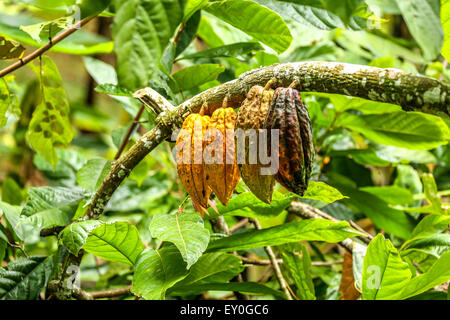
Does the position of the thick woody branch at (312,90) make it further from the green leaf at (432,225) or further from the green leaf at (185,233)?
the green leaf at (432,225)

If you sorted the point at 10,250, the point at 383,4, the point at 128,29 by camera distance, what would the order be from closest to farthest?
the point at 128,29 < the point at 10,250 < the point at 383,4

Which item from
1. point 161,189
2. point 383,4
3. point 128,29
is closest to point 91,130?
point 161,189

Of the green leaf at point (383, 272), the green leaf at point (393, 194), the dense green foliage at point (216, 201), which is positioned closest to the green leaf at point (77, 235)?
the dense green foliage at point (216, 201)

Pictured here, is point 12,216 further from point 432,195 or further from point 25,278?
point 432,195

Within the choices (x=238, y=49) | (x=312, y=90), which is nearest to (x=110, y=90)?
(x=238, y=49)

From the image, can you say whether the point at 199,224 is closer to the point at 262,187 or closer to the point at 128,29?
the point at 262,187

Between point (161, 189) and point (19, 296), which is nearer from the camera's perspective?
point (19, 296)

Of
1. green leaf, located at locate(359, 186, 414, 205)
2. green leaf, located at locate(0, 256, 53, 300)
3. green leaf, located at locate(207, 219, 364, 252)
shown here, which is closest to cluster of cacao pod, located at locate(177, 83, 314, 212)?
green leaf, located at locate(207, 219, 364, 252)
